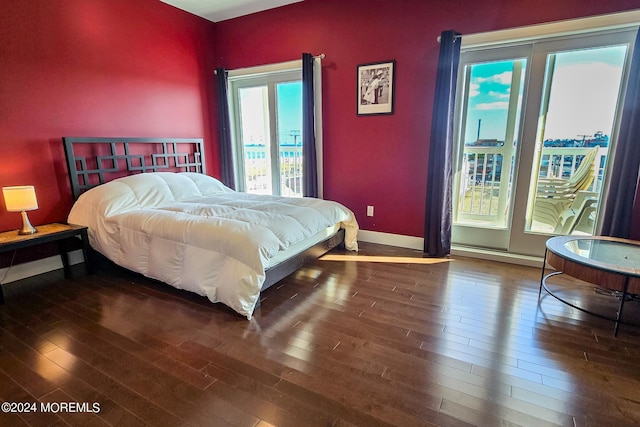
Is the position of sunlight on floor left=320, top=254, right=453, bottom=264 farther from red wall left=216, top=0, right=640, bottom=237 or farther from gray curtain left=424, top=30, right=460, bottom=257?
red wall left=216, top=0, right=640, bottom=237

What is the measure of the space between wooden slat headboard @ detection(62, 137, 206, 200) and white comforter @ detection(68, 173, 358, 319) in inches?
9.8

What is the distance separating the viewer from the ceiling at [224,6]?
12.7ft

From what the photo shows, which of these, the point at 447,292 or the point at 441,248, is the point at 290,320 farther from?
the point at 441,248

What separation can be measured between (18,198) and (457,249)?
4.10 meters

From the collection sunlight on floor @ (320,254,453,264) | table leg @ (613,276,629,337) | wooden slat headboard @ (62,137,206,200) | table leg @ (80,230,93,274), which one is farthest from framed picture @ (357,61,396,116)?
table leg @ (80,230,93,274)

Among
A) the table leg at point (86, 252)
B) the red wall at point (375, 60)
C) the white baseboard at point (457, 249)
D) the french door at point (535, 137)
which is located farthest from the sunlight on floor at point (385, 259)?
the table leg at point (86, 252)

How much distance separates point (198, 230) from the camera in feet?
7.88

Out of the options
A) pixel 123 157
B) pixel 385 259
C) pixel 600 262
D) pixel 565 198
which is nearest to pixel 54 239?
pixel 123 157

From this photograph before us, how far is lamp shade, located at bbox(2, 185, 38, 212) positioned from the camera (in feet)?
8.33

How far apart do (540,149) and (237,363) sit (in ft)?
10.6

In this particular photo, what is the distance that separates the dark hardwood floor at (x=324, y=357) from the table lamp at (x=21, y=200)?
60 centimetres

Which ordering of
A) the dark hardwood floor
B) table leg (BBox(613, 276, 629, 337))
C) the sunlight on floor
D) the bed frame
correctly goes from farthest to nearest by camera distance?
the sunlight on floor → the bed frame → table leg (BBox(613, 276, 629, 337)) → the dark hardwood floor

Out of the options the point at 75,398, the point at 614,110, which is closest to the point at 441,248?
the point at 614,110

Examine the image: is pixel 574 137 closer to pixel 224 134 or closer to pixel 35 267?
pixel 224 134
